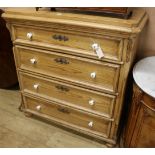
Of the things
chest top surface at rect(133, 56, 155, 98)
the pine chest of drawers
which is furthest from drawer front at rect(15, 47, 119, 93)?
chest top surface at rect(133, 56, 155, 98)

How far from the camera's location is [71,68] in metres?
1.27

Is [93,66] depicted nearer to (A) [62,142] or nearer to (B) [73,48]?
(B) [73,48]

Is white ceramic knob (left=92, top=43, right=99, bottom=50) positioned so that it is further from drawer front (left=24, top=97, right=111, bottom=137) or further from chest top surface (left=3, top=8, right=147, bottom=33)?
drawer front (left=24, top=97, right=111, bottom=137)

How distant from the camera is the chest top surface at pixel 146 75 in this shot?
1022 mm

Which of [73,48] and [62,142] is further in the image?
[62,142]

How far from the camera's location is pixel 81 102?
4.54 feet

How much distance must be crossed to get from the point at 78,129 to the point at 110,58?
70cm

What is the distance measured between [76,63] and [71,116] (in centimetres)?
49

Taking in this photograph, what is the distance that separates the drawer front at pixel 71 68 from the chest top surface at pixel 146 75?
131 millimetres

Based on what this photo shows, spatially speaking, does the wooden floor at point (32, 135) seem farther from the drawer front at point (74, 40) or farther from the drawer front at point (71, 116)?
the drawer front at point (74, 40)

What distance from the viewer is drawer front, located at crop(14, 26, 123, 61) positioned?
3.54 feet

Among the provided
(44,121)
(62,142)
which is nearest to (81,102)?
(62,142)

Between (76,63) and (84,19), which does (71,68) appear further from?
(84,19)

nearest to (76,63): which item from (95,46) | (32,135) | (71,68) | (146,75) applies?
(71,68)
